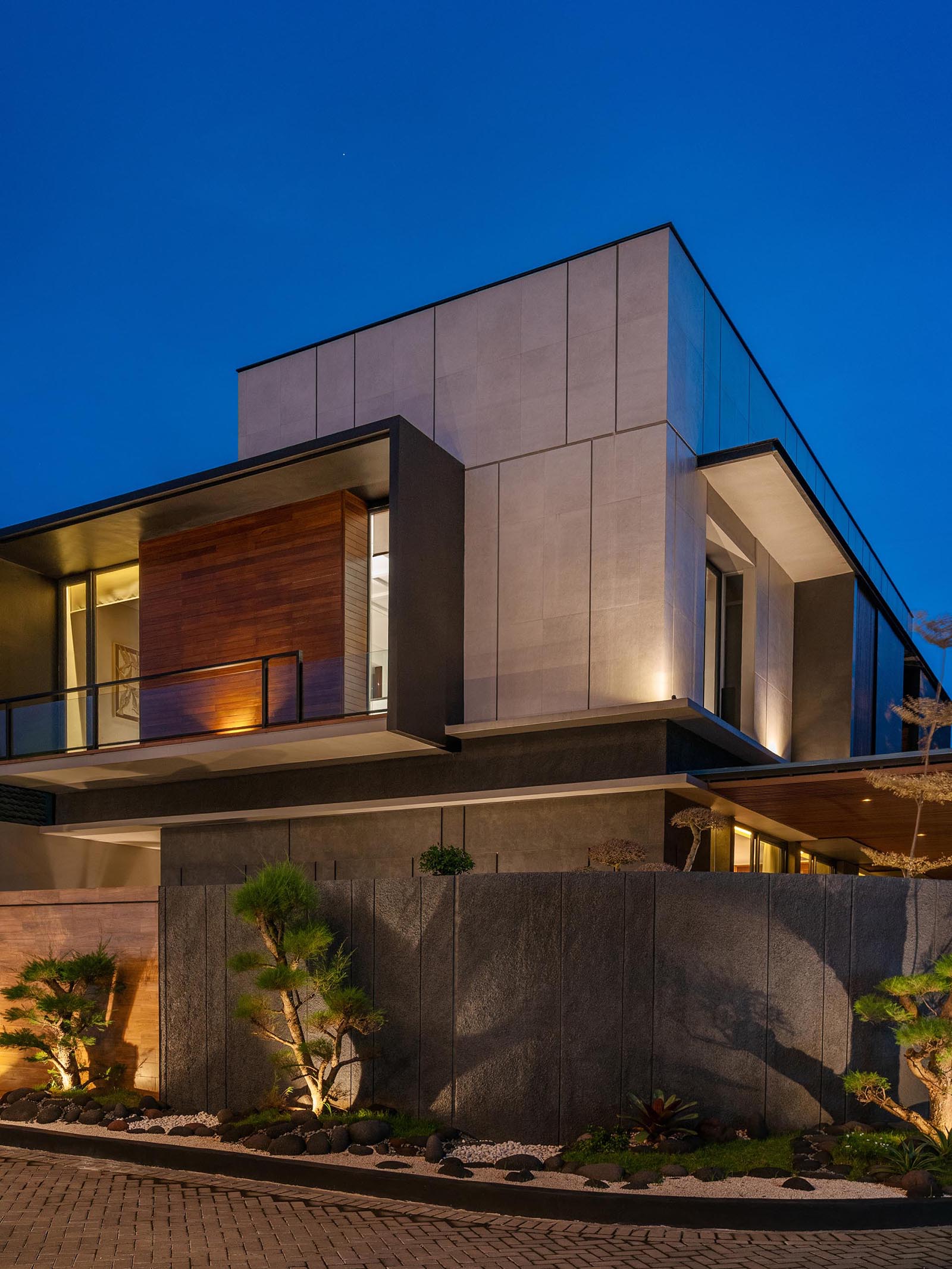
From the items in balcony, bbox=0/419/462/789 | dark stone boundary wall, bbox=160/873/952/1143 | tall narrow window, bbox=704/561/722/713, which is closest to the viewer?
dark stone boundary wall, bbox=160/873/952/1143

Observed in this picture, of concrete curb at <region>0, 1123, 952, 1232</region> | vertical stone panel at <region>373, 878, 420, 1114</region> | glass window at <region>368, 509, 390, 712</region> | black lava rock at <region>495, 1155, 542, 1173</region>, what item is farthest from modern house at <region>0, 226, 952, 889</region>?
concrete curb at <region>0, 1123, 952, 1232</region>

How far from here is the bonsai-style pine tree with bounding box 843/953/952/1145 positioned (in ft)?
29.2

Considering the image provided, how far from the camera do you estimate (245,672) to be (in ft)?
54.0

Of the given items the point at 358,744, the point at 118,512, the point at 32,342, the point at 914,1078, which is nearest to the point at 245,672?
the point at 358,744

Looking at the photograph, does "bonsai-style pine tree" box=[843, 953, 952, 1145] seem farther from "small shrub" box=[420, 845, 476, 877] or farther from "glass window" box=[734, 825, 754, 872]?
"glass window" box=[734, 825, 754, 872]

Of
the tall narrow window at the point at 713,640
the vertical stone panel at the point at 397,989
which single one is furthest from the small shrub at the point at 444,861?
the tall narrow window at the point at 713,640

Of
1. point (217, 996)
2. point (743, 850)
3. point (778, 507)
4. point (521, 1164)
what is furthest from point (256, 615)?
point (521, 1164)

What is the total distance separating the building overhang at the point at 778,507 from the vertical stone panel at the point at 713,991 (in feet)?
24.9

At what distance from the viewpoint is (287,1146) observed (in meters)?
9.99

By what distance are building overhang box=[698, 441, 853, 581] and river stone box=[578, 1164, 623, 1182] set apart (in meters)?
9.99

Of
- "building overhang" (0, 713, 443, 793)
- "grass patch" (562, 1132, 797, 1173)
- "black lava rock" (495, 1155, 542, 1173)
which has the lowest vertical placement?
"black lava rock" (495, 1155, 542, 1173)

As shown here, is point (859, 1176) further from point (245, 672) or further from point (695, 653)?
point (245, 672)

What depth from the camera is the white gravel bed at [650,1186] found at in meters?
8.27

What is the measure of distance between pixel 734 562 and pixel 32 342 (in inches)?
6747
